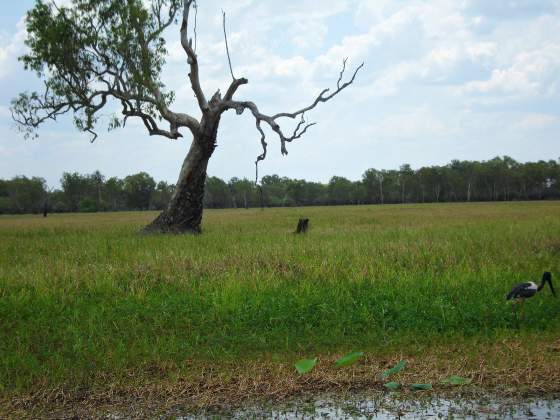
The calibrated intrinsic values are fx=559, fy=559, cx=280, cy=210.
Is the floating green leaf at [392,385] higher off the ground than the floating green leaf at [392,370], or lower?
lower

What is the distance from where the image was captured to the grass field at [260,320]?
769cm

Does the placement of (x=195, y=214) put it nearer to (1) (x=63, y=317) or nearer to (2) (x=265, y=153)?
(2) (x=265, y=153)

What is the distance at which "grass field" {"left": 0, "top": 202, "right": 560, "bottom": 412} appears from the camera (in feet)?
25.2

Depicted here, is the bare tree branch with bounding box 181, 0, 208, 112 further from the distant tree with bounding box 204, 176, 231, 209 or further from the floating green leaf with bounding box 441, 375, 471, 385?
the distant tree with bounding box 204, 176, 231, 209

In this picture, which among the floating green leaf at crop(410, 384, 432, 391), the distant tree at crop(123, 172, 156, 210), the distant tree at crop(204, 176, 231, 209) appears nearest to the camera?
the floating green leaf at crop(410, 384, 432, 391)

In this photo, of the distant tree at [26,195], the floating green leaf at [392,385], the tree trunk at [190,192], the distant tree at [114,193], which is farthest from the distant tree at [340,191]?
the floating green leaf at [392,385]

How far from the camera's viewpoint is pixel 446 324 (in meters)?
9.62

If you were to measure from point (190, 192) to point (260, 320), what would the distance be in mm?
16887

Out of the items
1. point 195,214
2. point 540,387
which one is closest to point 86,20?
point 195,214

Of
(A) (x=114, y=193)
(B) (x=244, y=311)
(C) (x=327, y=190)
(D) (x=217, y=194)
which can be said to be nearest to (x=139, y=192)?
(A) (x=114, y=193)

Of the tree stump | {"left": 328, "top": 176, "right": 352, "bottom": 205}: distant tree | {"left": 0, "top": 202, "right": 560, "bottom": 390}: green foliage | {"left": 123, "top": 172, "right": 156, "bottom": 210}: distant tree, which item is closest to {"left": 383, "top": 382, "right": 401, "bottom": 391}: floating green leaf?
{"left": 0, "top": 202, "right": 560, "bottom": 390}: green foliage

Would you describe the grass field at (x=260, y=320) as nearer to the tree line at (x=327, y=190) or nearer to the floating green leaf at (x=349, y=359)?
the floating green leaf at (x=349, y=359)

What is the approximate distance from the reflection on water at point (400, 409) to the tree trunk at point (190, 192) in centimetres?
2000

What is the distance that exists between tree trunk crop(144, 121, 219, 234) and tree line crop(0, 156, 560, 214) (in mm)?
93846
